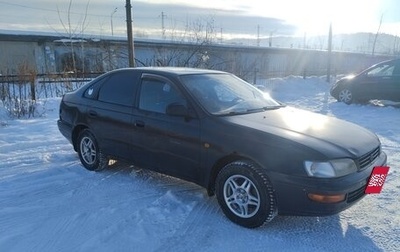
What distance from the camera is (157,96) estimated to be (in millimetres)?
4211

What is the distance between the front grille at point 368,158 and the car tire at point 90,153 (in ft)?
10.8

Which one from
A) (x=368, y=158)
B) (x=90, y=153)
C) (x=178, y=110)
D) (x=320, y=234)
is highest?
(x=178, y=110)

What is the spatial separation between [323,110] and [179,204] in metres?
8.37

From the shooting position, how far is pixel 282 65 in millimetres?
41844

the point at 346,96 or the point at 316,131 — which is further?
the point at 346,96

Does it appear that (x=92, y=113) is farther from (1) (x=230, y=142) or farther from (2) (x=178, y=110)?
(1) (x=230, y=142)

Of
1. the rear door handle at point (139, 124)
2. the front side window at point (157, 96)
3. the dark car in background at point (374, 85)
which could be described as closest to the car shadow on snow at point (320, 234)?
the front side window at point (157, 96)

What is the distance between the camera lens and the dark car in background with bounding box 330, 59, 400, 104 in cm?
1073

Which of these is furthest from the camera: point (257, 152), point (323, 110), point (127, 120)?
point (323, 110)

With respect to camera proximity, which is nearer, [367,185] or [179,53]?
[367,185]

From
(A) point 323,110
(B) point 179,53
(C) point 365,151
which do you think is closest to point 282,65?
(B) point 179,53

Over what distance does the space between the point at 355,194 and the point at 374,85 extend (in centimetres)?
916

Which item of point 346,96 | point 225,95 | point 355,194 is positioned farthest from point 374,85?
point 355,194

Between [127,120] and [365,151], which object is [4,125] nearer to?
[127,120]
